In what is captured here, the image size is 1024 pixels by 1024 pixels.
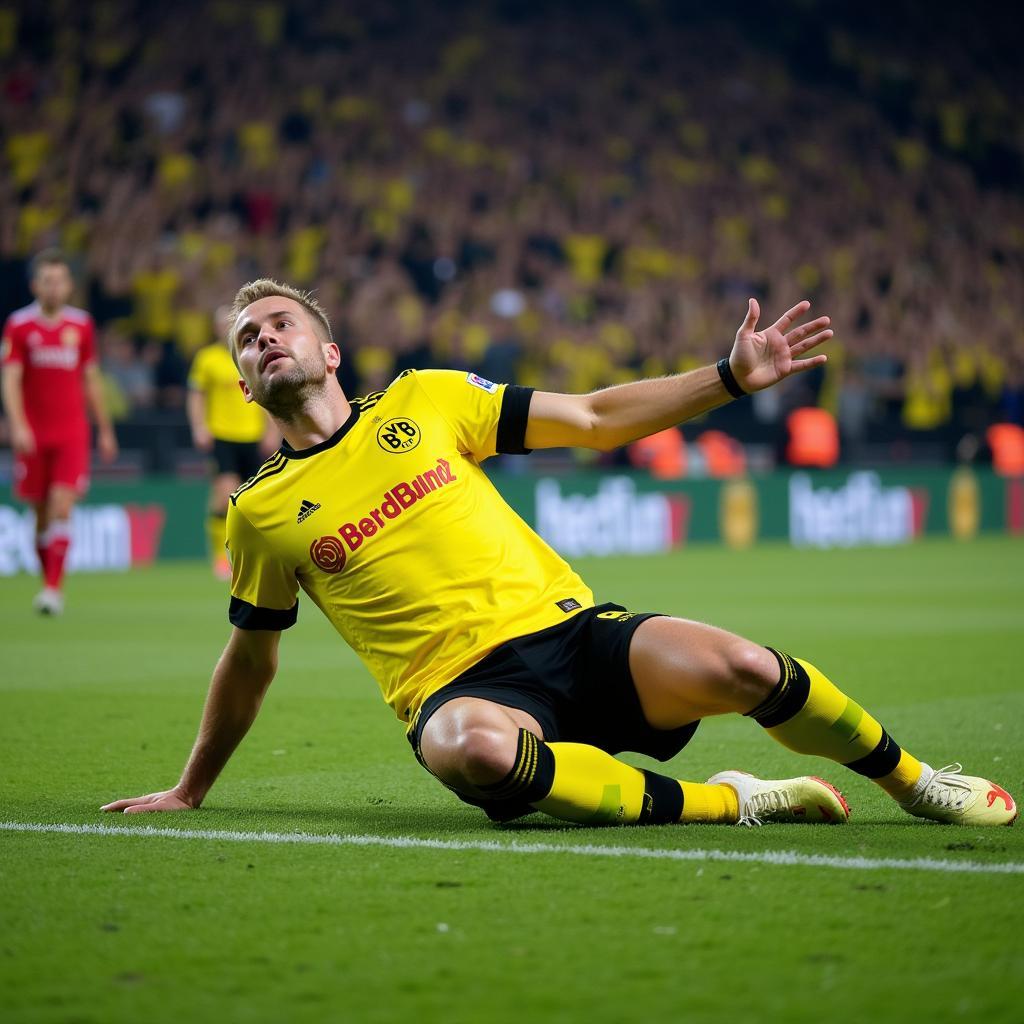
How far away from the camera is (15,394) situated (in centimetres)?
1105

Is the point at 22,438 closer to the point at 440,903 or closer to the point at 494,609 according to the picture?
the point at 494,609

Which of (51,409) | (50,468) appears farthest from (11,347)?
(50,468)

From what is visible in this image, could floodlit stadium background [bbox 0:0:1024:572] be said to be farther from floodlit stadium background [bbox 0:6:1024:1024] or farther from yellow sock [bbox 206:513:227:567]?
yellow sock [bbox 206:513:227:567]

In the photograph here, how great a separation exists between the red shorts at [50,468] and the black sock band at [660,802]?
26.0ft

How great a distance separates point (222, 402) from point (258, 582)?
9.73 metres

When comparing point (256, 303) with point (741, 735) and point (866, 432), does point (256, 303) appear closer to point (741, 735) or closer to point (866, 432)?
point (741, 735)

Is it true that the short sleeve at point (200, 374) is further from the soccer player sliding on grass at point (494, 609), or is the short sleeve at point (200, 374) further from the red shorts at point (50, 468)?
the soccer player sliding on grass at point (494, 609)

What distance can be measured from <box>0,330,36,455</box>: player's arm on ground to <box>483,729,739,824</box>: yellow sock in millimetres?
7460

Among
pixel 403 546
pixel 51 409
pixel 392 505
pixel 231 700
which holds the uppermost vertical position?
pixel 51 409

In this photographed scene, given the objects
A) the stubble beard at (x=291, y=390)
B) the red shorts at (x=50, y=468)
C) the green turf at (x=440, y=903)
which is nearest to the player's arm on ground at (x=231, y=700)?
the green turf at (x=440, y=903)

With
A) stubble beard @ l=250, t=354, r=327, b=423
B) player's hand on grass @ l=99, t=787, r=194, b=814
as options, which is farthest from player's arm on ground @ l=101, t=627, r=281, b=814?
stubble beard @ l=250, t=354, r=327, b=423

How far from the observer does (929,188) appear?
27188 millimetres

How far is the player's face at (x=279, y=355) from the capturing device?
4.16 meters

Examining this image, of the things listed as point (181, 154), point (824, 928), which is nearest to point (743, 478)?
point (181, 154)
